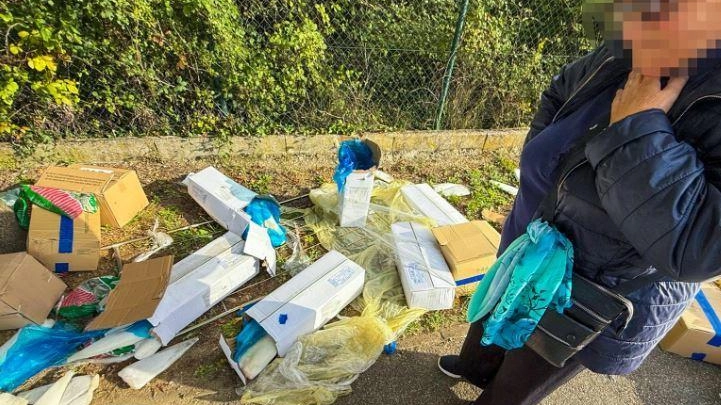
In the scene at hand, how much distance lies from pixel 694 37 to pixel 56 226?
123 inches

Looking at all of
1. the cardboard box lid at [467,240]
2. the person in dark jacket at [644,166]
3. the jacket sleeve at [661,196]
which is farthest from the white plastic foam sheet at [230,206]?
the jacket sleeve at [661,196]

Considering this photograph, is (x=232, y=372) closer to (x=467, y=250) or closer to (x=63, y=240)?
(x=63, y=240)

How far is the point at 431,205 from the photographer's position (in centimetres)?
307

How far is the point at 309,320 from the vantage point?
208 centimetres

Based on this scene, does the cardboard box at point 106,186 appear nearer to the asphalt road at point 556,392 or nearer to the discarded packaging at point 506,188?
the asphalt road at point 556,392

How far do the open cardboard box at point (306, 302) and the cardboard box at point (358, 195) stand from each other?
488 millimetres

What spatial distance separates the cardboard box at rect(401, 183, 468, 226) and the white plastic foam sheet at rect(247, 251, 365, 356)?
2.94 feet

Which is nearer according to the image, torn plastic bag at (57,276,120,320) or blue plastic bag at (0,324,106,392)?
blue plastic bag at (0,324,106,392)

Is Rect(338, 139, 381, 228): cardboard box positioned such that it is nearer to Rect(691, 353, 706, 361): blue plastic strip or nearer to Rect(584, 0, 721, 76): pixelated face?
Rect(584, 0, 721, 76): pixelated face

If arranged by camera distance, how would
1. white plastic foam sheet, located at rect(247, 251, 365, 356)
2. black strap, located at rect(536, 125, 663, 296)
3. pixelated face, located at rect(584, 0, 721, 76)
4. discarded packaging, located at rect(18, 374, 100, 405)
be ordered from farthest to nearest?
white plastic foam sheet, located at rect(247, 251, 365, 356) → discarded packaging, located at rect(18, 374, 100, 405) → black strap, located at rect(536, 125, 663, 296) → pixelated face, located at rect(584, 0, 721, 76)

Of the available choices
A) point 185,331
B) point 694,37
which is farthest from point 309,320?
point 694,37

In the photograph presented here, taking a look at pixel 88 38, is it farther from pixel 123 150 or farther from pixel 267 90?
pixel 267 90

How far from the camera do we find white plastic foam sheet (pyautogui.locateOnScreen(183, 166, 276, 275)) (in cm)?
249

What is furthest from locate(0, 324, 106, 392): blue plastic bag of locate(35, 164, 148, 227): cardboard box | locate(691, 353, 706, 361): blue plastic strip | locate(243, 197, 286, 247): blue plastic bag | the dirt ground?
locate(691, 353, 706, 361): blue plastic strip
